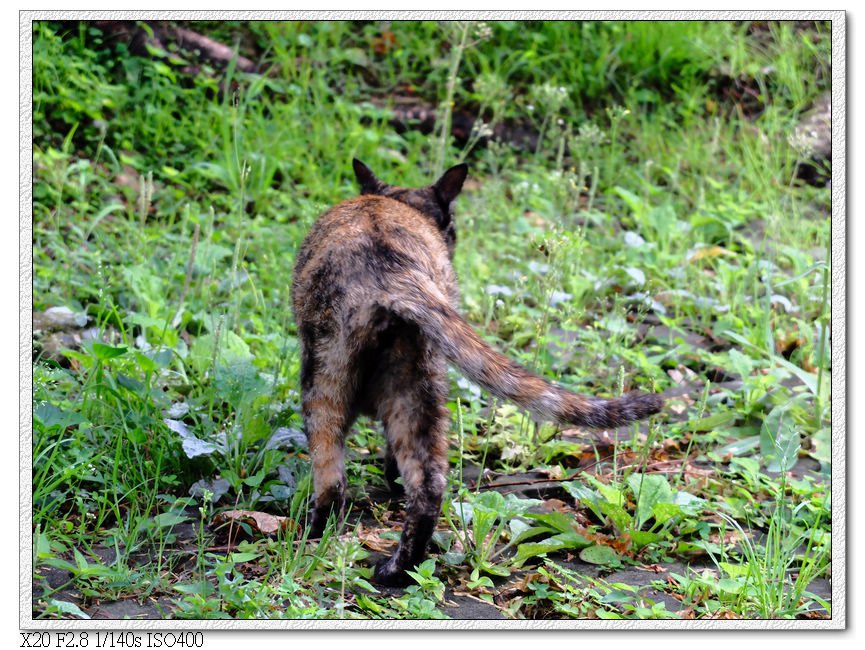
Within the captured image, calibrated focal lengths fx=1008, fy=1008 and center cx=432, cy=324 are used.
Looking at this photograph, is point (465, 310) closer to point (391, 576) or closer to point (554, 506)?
point (554, 506)

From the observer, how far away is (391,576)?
12.0 ft

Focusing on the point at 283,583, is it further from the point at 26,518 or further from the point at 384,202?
the point at 384,202

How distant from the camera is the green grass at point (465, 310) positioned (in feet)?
12.1

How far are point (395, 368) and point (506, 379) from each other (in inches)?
17.9

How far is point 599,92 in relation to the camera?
853 centimetres

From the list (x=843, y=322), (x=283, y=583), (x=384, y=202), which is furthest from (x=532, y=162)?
(x=283, y=583)

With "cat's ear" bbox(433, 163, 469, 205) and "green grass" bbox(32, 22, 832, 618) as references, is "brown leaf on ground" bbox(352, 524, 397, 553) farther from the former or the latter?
"cat's ear" bbox(433, 163, 469, 205)

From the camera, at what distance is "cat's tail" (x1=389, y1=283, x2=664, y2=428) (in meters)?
3.39

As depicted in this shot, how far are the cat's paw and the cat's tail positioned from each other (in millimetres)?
757

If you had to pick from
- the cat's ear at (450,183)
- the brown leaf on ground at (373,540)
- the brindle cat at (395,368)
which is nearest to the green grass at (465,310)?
the brown leaf on ground at (373,540)

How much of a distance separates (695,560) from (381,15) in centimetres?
244

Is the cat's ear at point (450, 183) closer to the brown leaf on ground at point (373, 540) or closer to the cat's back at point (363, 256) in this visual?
the cat's back at point (363, 256)

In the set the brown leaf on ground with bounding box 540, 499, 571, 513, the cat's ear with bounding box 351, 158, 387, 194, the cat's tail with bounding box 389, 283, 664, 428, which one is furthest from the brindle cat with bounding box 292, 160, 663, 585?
the cat's ear with bounding box 351, 158, 387, 194

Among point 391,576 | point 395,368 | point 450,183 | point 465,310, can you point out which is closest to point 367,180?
point 450,183
